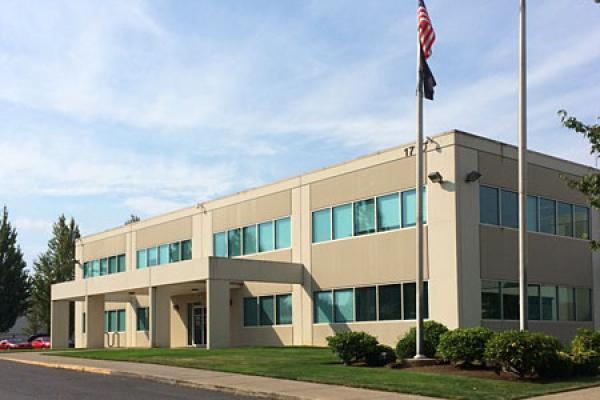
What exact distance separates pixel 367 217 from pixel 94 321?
19.6 m

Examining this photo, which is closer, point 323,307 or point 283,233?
point 323,307

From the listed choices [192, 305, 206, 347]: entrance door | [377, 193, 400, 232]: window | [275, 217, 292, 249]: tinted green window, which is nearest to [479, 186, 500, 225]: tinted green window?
[377, 193, 400, 232]: window

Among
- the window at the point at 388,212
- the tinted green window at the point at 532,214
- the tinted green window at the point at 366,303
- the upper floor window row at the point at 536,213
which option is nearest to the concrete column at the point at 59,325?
the tinted green window at the point at 366,303

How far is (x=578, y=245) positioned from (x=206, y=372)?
17634mm

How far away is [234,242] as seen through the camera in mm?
37469

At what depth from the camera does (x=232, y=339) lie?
121 feet

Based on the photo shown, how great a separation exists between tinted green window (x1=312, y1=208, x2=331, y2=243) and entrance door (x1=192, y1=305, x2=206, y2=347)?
10127mm

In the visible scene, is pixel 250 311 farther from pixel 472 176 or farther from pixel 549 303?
pixel 472 176

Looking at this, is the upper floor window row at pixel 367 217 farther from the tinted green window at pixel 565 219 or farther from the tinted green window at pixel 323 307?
the tinted green window at pixel 565 219

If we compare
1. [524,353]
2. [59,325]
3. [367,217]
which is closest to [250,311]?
[367,217]

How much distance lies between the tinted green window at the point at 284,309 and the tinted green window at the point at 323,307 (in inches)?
70.8

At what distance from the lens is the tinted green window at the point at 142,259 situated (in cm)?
4506

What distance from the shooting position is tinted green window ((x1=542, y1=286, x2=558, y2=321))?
29000 mm

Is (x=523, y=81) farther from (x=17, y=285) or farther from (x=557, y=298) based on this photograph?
(x=17, y=285)
